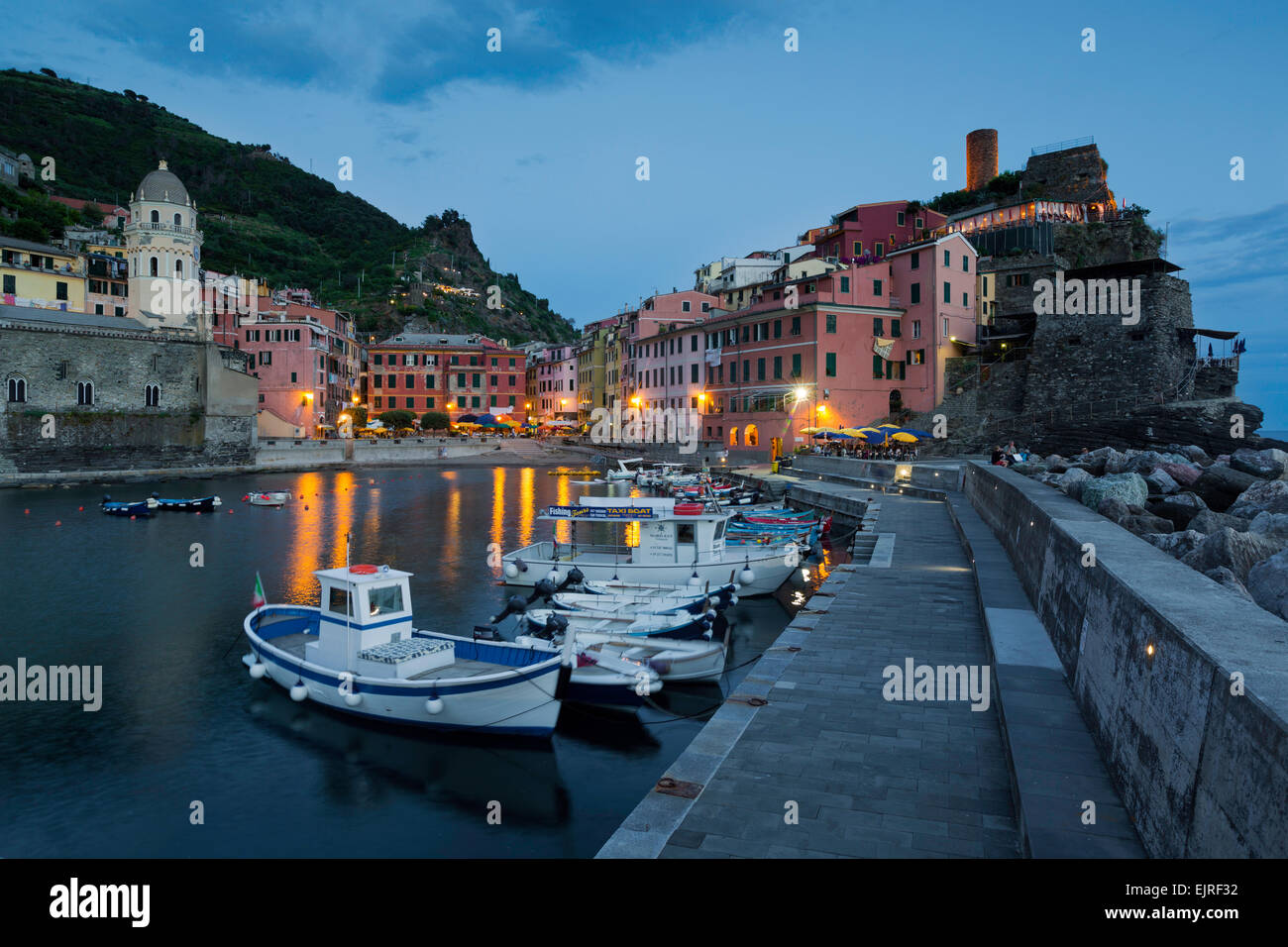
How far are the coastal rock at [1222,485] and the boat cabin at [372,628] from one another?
17724 mm

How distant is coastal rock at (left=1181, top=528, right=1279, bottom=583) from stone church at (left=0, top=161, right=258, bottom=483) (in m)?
71.2

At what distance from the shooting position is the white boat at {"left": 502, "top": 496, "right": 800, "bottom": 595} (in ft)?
70.7


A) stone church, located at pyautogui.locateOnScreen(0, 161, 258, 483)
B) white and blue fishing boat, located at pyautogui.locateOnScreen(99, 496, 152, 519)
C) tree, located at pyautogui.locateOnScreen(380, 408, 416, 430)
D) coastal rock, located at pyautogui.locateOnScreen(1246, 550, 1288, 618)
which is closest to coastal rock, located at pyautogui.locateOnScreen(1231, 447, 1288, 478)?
coastal rock, located at pyautogui.locateOnScreen(1246, 550, 1288, 618)

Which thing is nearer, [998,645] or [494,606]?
[998,645]

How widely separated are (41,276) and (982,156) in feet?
298

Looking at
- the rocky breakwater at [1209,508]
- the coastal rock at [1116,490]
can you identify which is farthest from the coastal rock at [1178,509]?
the coastal rock at [1116,490]

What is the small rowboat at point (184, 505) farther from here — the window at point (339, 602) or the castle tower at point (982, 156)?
the castle tower at point (982, 156)

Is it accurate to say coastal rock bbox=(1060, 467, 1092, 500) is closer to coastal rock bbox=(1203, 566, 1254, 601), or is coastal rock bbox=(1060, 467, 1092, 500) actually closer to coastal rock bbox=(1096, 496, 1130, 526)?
coastal rock bbox=(1096, 496, 1130, 526)

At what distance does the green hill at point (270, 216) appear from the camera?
122 meters

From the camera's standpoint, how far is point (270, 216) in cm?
15288
